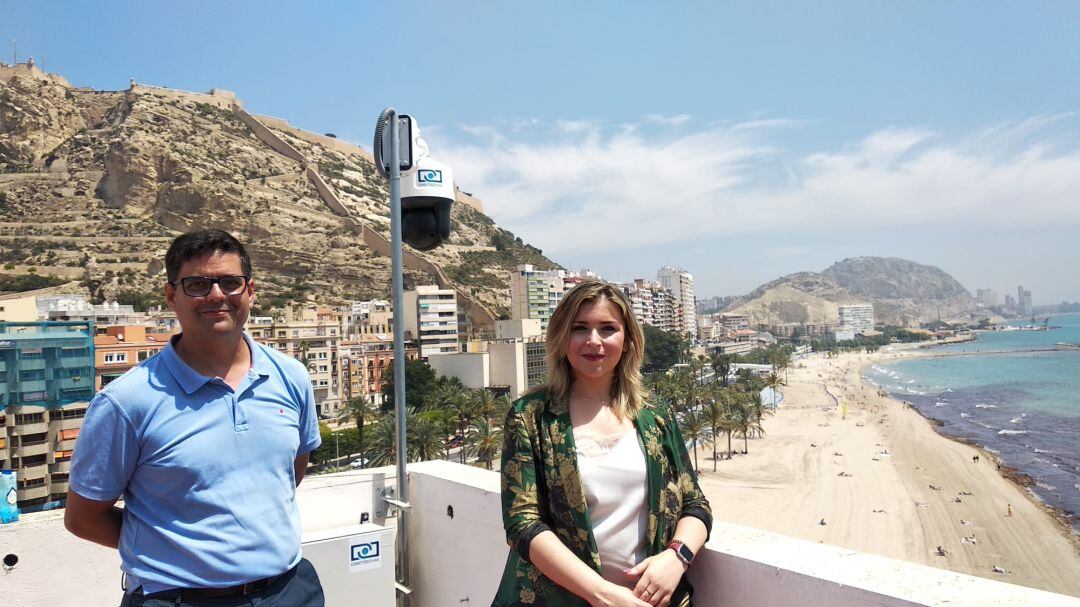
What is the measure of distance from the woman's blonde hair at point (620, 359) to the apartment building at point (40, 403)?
1022 inches

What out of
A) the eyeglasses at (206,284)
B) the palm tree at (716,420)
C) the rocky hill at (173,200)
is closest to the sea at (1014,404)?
the palm tree at (716,420)

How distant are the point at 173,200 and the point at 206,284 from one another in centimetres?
6509

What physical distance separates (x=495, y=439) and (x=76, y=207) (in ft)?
176

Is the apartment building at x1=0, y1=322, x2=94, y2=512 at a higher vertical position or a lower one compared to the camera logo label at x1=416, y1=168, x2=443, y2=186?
lower

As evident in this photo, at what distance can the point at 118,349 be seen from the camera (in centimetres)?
2794

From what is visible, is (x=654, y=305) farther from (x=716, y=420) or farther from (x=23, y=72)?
(x=23, y=72)

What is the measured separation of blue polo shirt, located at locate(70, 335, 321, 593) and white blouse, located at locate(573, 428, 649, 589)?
72 cm

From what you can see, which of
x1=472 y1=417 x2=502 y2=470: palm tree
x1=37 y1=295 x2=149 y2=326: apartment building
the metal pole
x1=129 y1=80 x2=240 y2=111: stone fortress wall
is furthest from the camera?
x1=129 y1=80 x2=240 y2=111: stone fortress wall

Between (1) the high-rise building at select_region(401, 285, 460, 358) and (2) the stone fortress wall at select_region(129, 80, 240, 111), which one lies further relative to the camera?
(2) the stone fortress wall at select_region(129, 80, 240, 111)

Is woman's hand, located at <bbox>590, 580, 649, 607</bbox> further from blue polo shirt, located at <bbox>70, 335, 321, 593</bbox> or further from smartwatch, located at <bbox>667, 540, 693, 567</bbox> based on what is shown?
blue polo shirt, located at <bbox>70, 335, 321, 593</bbox>

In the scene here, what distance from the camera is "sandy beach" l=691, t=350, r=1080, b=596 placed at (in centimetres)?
1823

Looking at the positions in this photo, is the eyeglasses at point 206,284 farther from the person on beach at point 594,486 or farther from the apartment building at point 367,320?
the apartment building at point 367,320

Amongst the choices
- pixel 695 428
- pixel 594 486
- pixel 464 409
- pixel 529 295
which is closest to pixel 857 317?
pixel 529 295

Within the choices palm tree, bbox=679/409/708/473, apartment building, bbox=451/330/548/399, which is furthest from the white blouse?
apartment building, bbox=451/330/548/399
